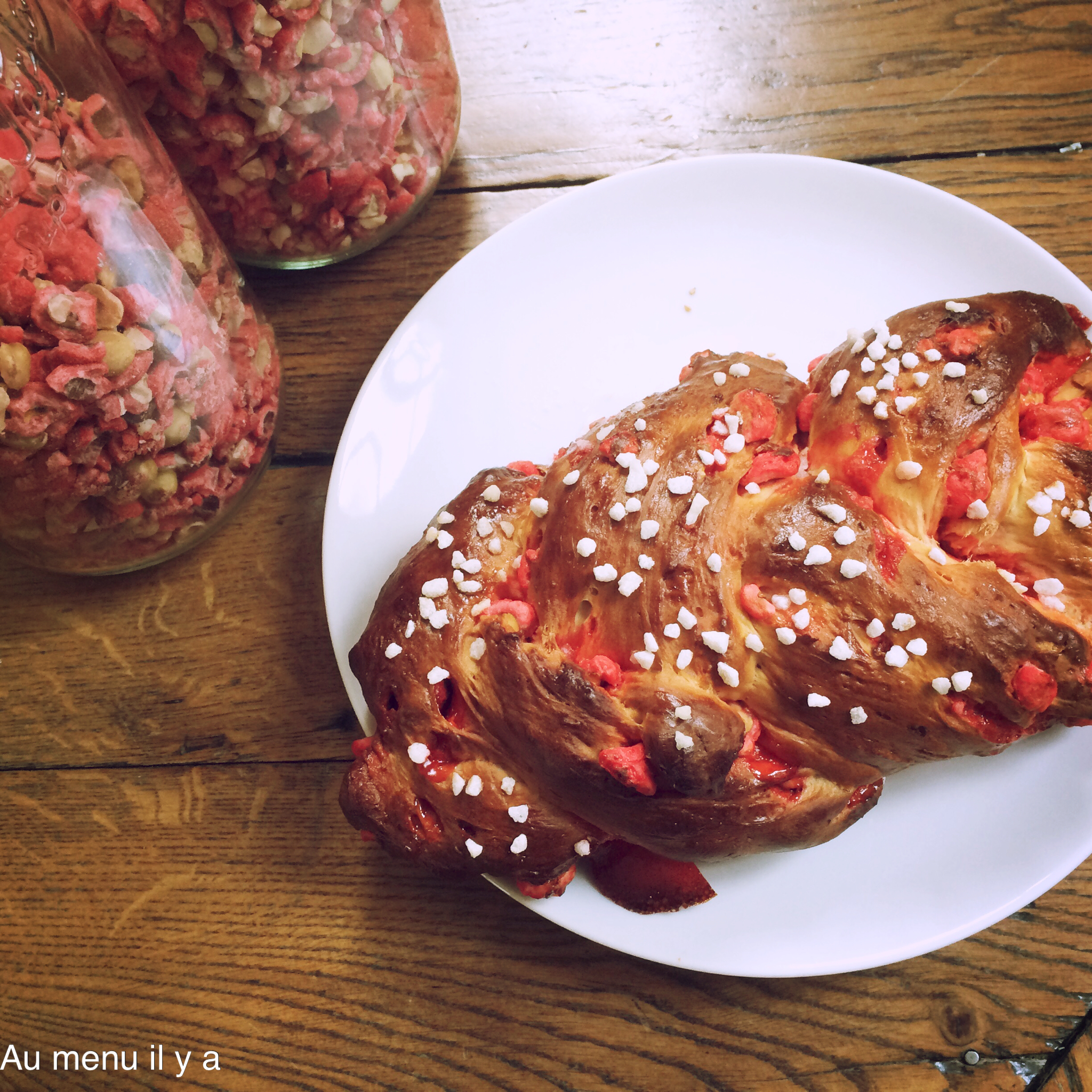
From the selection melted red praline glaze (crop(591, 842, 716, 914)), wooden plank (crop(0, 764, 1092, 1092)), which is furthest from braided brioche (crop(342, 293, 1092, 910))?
wooden plank (crop(0, 764, 1092, 1092))

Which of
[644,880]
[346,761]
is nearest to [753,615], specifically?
[644,880]

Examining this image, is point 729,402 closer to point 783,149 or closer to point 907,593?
point 907,593

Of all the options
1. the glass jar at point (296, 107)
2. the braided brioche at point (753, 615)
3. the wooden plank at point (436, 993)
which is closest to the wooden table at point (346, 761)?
the wooden plank at point (436, 993)

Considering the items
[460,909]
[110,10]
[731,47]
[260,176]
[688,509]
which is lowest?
[460,909]

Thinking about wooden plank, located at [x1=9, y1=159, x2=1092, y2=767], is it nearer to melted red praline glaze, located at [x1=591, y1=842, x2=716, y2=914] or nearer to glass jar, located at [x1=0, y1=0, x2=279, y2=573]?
glass jar, located at [x1=0, y1=0, x2=279, y2=573]

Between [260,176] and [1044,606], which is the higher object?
[260,176]

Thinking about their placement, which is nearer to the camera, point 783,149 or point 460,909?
point 460,909

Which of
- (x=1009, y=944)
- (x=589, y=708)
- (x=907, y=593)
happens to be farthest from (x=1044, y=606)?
(x=1009, y=944)
